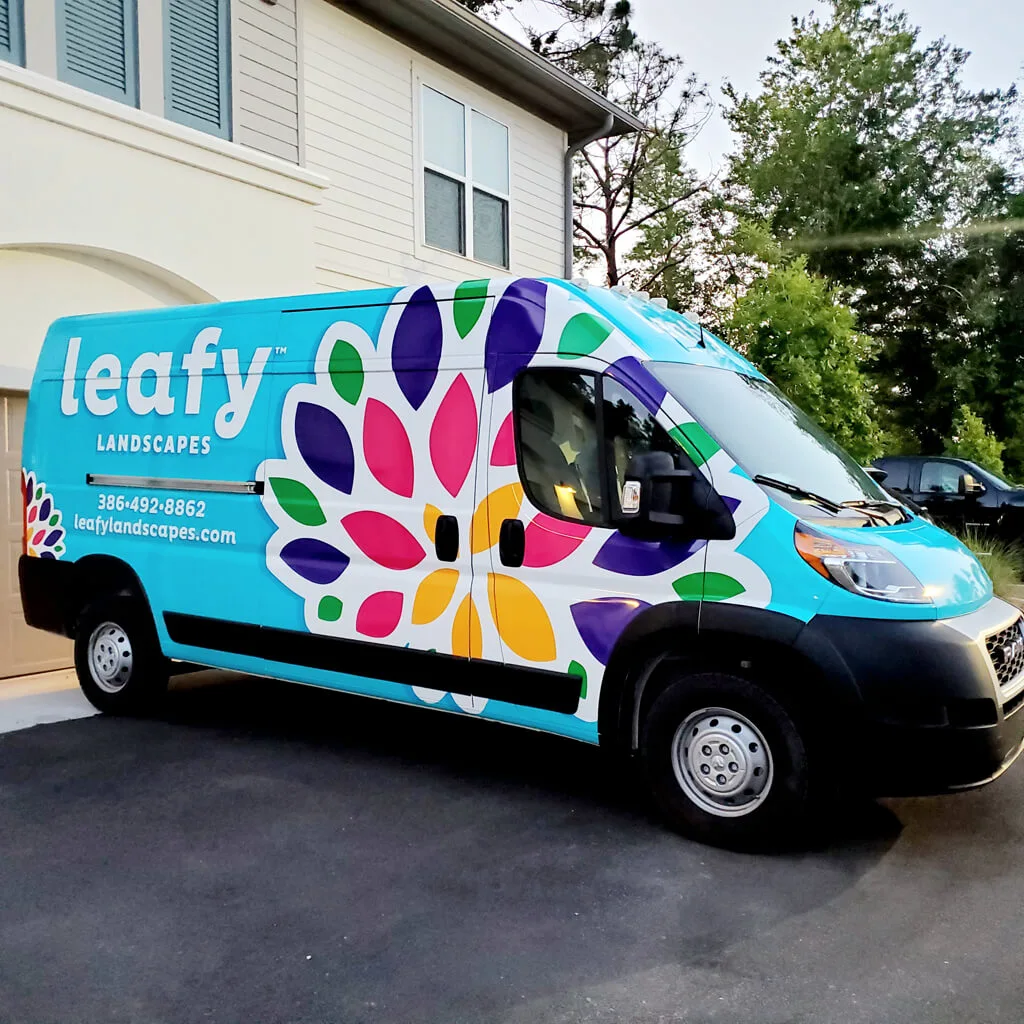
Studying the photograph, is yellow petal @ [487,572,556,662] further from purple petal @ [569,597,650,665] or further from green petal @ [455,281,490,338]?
green petal @ [455,281,490,338]

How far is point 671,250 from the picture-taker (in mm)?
31781

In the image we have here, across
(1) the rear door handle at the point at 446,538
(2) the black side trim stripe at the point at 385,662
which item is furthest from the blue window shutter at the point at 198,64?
(1) the rear door handle at the point at 446,538

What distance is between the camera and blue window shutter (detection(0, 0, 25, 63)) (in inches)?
300

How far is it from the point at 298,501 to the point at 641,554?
2055mm

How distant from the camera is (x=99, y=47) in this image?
27.2 feet

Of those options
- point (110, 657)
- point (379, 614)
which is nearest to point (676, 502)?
point (379, 614)

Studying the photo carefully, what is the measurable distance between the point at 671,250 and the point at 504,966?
30.3m

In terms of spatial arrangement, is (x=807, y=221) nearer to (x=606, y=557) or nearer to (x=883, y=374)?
(x=883, y=374)

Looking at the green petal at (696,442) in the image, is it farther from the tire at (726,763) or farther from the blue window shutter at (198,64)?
the blue window shutter at (198,64)

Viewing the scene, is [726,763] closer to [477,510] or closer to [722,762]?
[722,762]

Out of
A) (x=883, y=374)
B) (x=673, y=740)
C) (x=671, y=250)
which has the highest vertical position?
(x=671, y=250)

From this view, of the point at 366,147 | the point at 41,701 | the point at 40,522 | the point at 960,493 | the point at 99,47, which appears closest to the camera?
the point at 40,522

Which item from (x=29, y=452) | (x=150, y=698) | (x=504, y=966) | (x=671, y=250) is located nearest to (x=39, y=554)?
(x=29, y=452)

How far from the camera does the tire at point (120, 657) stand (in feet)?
21.2
